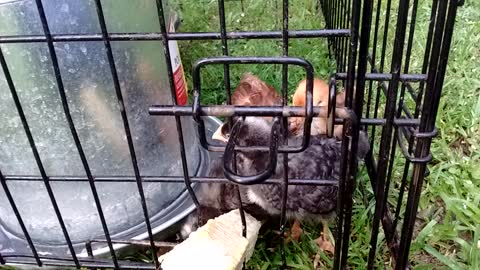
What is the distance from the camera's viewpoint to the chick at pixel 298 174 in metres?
1.09

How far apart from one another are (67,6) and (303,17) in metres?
1.39

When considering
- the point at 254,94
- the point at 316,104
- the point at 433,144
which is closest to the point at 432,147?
the point at 433,144

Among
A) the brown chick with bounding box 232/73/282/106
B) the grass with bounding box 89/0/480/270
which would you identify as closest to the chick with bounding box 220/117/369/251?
the grass with bounding box 89/0/480/270

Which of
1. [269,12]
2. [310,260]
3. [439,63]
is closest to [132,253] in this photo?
[310,260]

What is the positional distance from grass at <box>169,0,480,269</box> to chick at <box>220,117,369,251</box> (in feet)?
0.42

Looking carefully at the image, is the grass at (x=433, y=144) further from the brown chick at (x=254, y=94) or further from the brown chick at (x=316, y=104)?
the brown chick at (x=254, y=94)

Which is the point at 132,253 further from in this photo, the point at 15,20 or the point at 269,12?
the point at 269,12

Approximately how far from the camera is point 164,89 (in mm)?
1184

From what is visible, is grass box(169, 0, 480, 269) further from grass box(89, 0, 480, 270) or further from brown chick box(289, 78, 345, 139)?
brown chick box(289, 78, 345, 139)

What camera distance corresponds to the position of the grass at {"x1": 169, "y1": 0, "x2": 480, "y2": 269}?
119cm

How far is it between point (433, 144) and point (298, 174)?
57cm

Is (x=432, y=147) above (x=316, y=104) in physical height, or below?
below

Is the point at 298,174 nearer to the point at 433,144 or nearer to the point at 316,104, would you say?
the point at 316,104

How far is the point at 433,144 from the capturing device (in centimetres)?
151
